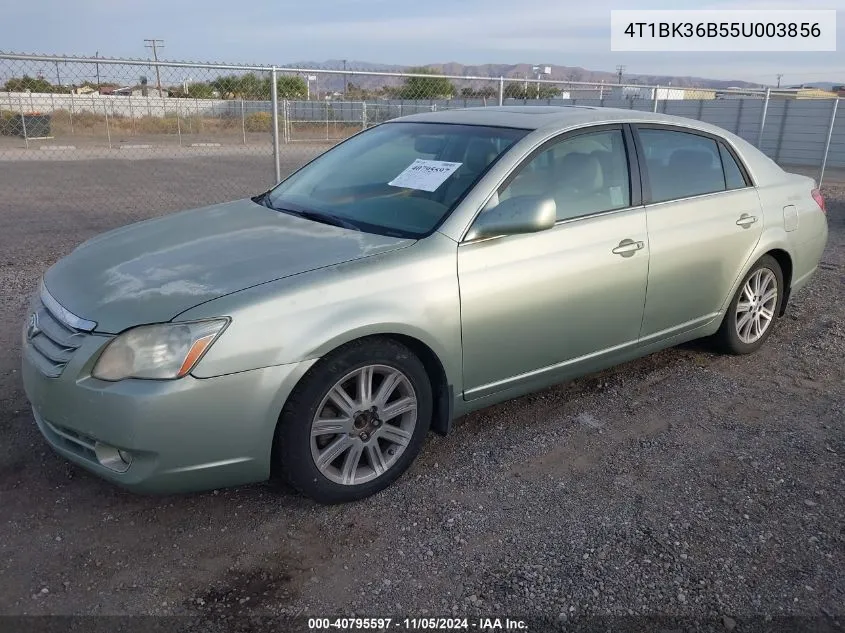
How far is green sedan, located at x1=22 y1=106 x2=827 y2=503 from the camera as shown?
102 inches

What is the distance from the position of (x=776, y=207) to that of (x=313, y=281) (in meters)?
3.34

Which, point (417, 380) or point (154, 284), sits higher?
point (154, 284)

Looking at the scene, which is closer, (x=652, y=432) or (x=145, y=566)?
(x=145, y=566)

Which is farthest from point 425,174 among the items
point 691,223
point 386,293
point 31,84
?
point 31,84

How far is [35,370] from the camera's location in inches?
110

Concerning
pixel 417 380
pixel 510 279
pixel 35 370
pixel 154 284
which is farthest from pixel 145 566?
pixel 510 279

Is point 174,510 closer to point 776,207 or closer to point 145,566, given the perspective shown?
point 145,566

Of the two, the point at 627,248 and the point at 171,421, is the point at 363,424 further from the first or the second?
the point at 627,248

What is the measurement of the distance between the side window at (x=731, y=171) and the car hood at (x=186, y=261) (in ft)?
8.01

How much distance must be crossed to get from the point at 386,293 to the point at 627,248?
1.51m

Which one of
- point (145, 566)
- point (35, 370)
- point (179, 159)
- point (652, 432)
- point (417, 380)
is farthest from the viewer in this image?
point (179, 159)

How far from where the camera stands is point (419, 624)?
7.72 feet

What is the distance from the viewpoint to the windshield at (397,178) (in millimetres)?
3352

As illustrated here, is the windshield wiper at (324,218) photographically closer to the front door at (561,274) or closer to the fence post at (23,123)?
the front door at (561,274)
